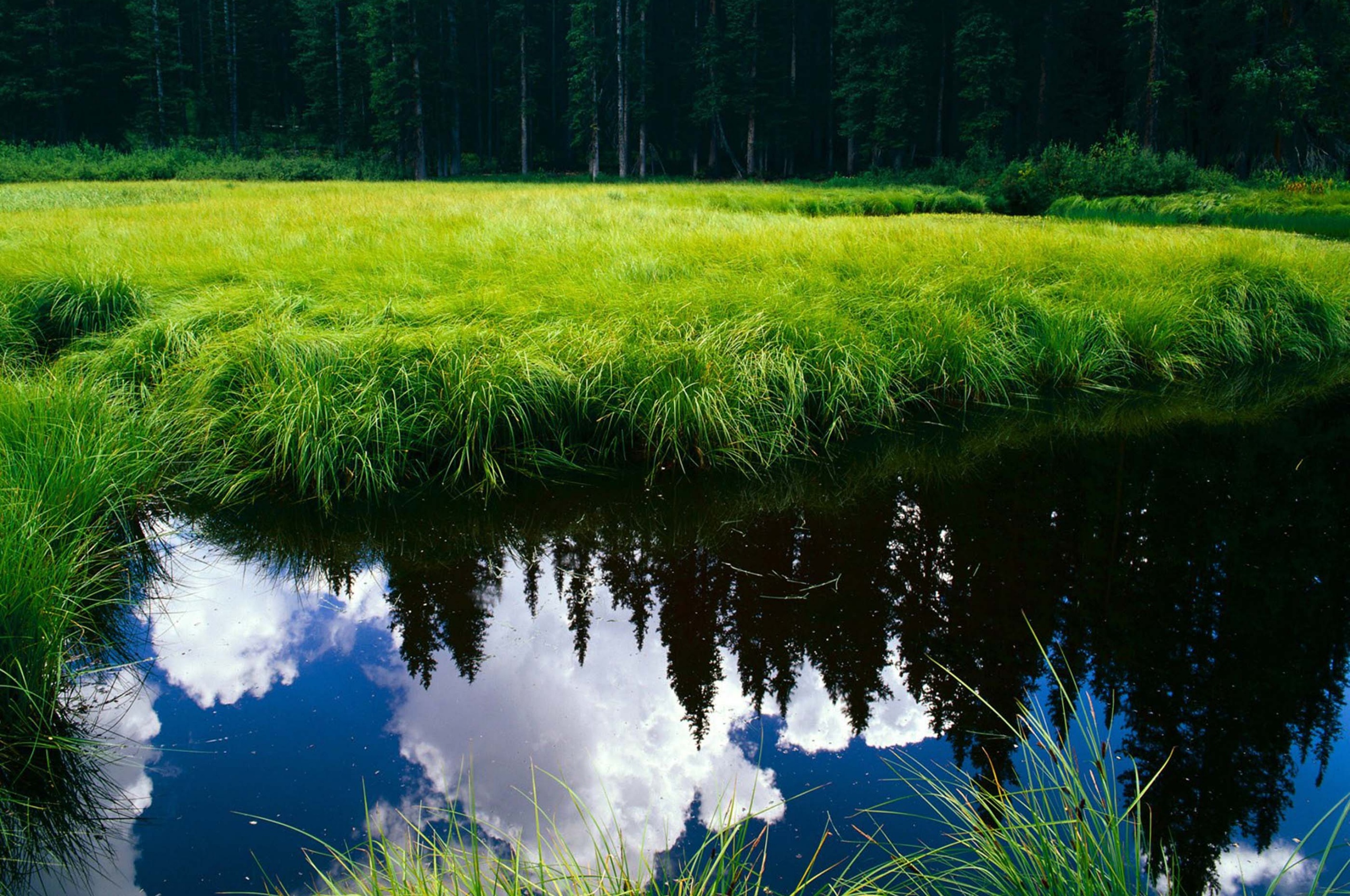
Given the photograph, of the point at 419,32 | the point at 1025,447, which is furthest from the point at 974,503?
the point at 419,32

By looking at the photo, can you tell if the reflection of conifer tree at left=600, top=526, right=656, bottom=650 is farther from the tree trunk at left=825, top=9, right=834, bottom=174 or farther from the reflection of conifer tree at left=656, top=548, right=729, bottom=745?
the tree trunk at left=825, top=9, right=834, bottom=174

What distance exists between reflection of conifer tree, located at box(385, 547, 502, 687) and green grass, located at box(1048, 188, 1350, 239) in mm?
14380

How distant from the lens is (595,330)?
198 inches

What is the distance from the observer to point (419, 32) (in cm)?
3081

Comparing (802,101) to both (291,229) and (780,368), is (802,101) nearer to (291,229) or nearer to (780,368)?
(291,229)

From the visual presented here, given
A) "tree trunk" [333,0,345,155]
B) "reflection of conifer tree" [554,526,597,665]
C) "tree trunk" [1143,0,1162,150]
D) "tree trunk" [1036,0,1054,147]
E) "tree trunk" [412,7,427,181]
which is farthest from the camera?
"tree trunk" [333,0,345,155]

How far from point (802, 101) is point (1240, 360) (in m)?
31.3

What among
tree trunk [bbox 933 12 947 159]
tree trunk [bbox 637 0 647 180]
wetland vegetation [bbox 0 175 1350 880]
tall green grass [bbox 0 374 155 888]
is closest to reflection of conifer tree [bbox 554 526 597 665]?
wetland vegetation [bbox 0 175 1350 880]

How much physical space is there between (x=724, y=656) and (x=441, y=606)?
3.89 ft

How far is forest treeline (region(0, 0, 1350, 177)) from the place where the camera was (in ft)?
80.6

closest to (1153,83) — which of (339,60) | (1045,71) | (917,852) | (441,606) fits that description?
(1045,71)

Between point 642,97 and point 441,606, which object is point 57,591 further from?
point 642,97

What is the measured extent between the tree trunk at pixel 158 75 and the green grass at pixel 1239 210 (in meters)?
35.1

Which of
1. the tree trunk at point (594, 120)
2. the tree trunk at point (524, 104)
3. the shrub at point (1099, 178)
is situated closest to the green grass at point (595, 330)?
the shrub at point (1099, 178)
